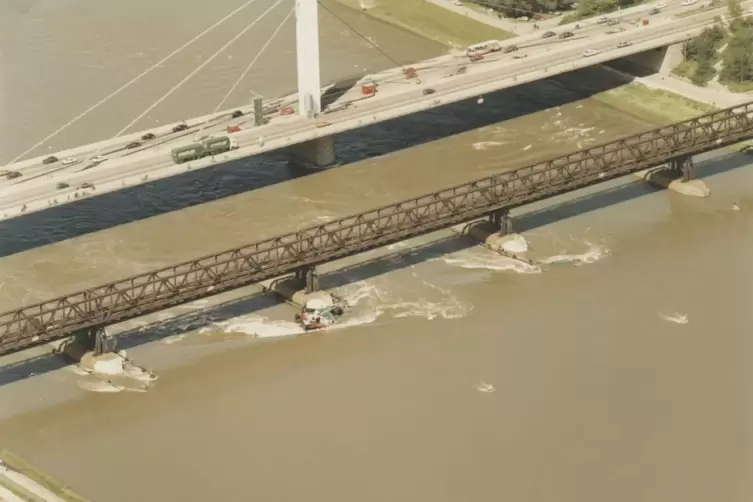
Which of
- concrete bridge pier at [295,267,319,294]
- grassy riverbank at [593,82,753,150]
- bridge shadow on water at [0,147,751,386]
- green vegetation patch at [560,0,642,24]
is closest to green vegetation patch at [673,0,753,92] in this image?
grassy riverbank at [593,82,753,150]

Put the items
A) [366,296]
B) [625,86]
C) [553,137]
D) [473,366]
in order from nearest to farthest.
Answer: [473,366] < [366,296] < [553,137] < [625,86]

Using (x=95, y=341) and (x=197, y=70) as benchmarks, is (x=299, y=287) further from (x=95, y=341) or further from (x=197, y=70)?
(x=197, y=70)

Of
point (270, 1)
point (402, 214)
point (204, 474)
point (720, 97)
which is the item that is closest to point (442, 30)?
point (270, 1)

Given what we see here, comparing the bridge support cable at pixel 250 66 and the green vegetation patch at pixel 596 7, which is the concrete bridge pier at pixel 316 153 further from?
the green vegetation patch at pixel 596 7

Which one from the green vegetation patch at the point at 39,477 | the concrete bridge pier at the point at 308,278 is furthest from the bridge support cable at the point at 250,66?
the green vegetation patch at the point at 39,477

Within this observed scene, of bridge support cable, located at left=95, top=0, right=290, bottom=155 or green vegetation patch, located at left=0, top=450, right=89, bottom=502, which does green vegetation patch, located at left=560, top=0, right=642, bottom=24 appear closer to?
bridge support cable, located at left=95, top=0, right=290, bottom=155

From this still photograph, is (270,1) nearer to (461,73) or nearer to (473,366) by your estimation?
(461,73)
